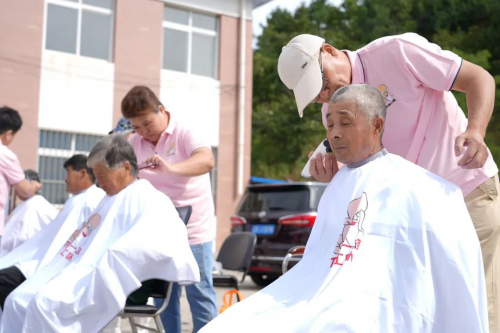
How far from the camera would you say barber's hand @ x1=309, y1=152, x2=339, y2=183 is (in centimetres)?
316

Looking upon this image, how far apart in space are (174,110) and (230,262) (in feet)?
40.9

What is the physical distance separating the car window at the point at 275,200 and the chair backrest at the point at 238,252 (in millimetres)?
4456

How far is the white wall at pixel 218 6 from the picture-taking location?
18703 mm

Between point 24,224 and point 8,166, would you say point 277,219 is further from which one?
point 8,166

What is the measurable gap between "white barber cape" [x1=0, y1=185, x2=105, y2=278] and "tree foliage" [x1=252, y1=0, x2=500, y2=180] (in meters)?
21.1

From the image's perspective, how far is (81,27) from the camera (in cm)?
1717

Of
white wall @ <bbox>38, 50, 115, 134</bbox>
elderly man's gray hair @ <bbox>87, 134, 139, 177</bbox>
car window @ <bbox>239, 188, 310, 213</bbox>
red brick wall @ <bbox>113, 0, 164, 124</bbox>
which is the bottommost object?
car window @ <bbox>239, 188, 310, 213</bbox>

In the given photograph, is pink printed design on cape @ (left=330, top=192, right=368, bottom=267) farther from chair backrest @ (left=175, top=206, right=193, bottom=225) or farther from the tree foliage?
the tree foliage

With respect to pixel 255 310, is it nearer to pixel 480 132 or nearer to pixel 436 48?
pixel 480 132

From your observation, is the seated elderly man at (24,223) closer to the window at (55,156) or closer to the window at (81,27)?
the window at (55,156)

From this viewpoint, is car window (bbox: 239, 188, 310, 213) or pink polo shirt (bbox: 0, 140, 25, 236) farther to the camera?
car window (bbox: 239, 188, 310, 213)

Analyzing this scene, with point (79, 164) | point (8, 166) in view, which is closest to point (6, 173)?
point (8, 166)

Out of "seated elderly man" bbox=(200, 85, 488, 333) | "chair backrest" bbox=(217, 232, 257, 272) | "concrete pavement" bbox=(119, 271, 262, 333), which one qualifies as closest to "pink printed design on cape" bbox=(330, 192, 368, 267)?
"seated elderly man" bbox=(200, 85, 488, 333)

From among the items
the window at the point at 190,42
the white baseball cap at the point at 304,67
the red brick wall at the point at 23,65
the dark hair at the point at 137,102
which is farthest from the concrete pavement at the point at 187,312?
the window at the point at 190,42
